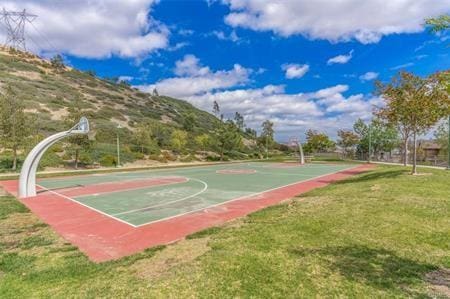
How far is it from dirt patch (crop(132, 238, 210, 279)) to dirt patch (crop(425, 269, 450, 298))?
12.2 ft

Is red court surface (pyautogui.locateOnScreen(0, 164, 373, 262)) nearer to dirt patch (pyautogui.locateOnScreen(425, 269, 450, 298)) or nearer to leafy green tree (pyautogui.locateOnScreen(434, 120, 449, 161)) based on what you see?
dirt patch (pyautogui.locateOnScreen(425, 269, 450, 298))

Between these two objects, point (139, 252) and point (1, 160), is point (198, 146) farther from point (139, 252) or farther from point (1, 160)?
point (139, 252)

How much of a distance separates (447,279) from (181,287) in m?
3.92

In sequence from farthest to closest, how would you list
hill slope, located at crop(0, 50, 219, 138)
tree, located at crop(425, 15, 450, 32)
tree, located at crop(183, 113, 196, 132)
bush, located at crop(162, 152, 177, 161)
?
tree, located at crop(183, 113, 196, 132), hill slope, located at crop(0, 50, 219, 138), bush, located at crop(162, 152, 177, 161), tree, located at crop(425, 15, 450, 32)

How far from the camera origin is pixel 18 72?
62000 millimetres

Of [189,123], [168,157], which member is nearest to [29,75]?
[189,123]

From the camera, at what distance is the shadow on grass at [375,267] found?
4.25m

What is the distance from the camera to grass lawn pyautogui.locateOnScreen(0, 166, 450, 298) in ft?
14.0

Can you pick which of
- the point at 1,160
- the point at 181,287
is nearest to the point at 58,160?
the point at 1,160

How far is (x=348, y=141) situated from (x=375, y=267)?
2100 inches

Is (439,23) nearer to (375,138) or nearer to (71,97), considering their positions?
(375,138)

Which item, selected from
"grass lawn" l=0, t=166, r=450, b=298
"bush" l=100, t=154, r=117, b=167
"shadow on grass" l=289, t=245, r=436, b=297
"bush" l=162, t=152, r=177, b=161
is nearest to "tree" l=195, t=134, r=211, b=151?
"bush" l=162, t=152, r=177, b=161

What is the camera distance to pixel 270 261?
202 inches

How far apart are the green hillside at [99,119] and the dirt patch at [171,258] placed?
2110cm
